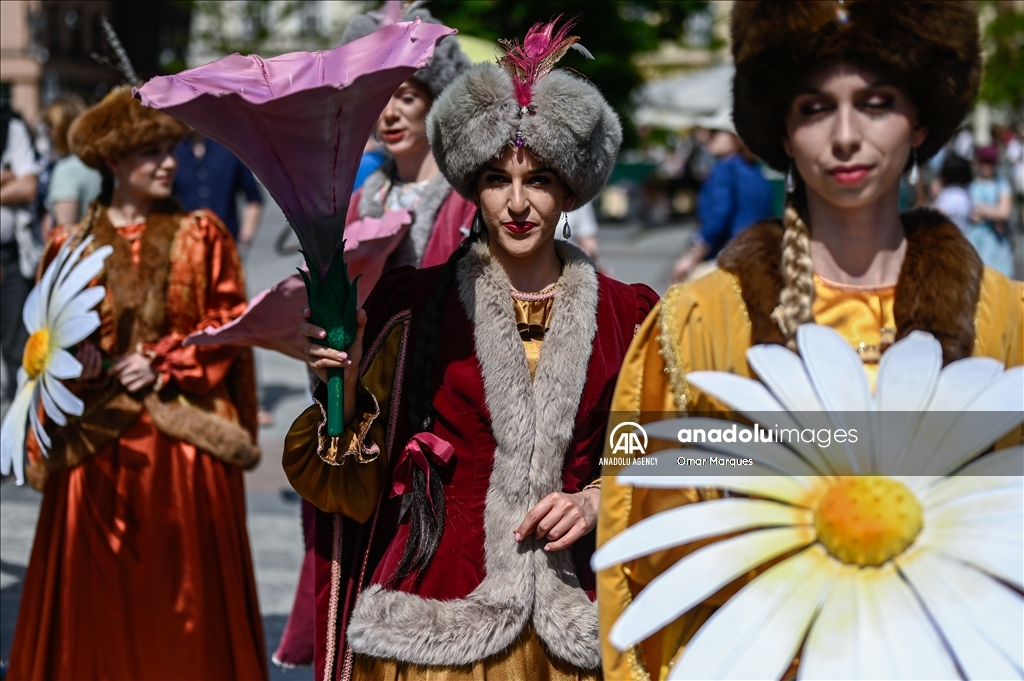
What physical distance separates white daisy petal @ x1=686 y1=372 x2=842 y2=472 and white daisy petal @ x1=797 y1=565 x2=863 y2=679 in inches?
8.0

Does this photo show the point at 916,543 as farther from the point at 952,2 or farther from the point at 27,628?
the point at 27,628

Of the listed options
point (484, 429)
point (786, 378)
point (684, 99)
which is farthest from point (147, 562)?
point (684, 99)

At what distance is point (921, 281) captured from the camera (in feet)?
7.47

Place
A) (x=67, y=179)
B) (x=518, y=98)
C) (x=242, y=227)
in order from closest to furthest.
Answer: (x=518, y=98), (x=67, y=179), (x=242, y=227)

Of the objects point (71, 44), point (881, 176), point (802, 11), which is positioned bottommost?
point (881, 176)

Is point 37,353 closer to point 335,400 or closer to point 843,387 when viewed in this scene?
point 335,400

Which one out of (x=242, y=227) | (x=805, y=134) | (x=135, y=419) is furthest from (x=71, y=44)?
(x=805, y=134)

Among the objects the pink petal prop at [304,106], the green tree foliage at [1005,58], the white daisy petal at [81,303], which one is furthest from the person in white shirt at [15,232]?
the green tree foliage at [1005,58]

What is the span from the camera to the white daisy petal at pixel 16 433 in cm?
369

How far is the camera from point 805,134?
225 centimetres

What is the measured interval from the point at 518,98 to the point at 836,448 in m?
1.16

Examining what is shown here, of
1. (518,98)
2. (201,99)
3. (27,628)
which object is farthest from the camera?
(27,628)

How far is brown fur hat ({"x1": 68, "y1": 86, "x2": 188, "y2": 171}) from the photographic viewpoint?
4.29 meters

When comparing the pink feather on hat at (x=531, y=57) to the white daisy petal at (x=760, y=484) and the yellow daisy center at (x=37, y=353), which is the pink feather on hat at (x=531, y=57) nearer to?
the white daisy petal at (x=760, y=484)
